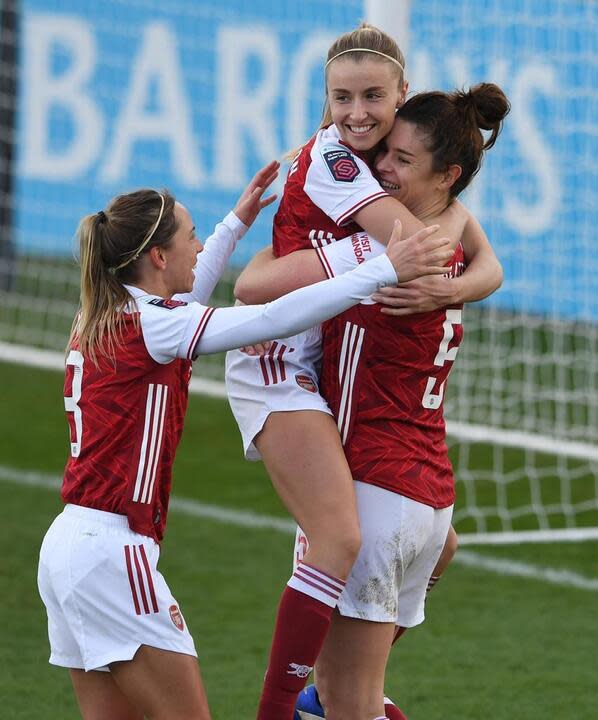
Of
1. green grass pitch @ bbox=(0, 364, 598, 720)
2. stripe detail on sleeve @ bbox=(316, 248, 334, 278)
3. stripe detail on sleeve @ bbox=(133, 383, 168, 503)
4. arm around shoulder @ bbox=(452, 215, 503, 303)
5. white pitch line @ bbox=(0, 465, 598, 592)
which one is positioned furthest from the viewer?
white pitch line @ bbox=(0, 465, 598, 592)

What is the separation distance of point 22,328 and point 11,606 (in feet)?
17.3

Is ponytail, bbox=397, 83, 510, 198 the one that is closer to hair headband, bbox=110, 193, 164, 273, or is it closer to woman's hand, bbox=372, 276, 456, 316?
woman's hand, bbox=372, 276, 456, 316

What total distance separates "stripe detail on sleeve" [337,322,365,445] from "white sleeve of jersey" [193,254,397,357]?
267 millimetres

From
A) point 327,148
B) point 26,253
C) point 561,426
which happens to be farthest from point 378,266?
point 26,253

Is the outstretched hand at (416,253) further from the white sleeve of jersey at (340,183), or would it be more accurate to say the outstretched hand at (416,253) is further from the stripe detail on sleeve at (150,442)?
the stripe detail on sleeve at (150,442)

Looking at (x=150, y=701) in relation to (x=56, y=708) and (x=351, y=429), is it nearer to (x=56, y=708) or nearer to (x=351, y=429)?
(x=351, y=429)

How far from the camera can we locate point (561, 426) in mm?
8625

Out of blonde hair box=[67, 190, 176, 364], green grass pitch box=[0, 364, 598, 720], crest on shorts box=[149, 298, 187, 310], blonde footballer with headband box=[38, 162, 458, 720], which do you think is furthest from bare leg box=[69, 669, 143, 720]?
green grass pitch box=[0, 364, 598, 720]

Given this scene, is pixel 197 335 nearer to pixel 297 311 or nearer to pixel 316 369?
pixel 297 311

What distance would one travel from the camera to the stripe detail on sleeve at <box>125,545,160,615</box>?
3477 mm

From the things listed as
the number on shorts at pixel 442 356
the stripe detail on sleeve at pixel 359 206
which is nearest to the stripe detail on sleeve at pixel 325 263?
the stripe detail on sleeve at pixel 359 206

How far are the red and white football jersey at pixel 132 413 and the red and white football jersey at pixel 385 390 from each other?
1.30 feet

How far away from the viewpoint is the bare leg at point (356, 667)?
11.9ft

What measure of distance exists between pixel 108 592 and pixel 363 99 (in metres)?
1.33
